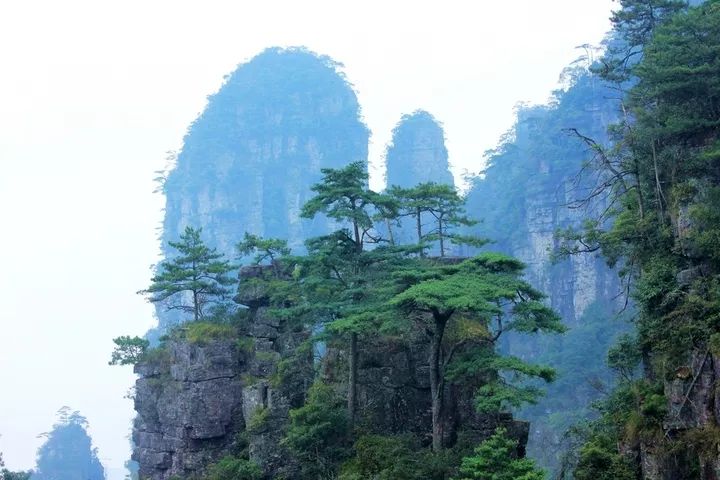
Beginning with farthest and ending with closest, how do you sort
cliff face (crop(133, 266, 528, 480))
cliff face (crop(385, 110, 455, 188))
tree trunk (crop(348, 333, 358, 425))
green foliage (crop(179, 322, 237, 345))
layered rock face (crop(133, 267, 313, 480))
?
cliff face (crop(385, 110, 455, 188)) < green foliage (crop(179, 322, 237, 345)) < layered rock face (crop(133, 267, 313, 480)) < cliff face (crop(133, 266, 528, 480)) < tree trunk (crop(348, 333, 358, 425))

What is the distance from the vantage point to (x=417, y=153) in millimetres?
73312

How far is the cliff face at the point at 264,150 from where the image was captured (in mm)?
73250

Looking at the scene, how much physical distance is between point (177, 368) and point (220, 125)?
184ft

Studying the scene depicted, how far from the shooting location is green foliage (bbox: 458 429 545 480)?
12.2 meters

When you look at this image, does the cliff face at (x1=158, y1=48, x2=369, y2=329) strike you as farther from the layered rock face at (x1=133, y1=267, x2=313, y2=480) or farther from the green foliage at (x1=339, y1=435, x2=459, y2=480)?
the green foliage at (x1=339, y1=435, x2=459, y2=480)

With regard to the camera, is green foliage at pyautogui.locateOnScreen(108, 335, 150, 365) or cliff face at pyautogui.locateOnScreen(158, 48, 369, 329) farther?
cliff face at pyautogui.locateOnScreen(158, 48, 369, 329)

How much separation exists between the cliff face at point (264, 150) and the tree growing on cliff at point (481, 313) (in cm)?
5624

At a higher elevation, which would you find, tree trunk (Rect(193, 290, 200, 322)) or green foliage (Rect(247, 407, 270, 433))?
tree trunk (Rect(193, 290, 200, 322))

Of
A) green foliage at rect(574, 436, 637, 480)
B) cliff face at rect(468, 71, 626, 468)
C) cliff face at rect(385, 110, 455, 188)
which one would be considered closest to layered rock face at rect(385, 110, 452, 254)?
cliff face at rect(385, 110, 455, 188)

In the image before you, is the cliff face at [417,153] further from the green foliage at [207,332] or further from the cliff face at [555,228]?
the green foliage at [207,332]

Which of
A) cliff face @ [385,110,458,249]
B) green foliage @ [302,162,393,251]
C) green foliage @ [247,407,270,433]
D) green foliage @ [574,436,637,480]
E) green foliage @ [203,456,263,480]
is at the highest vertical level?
cliff face @ [385,110,458,249]

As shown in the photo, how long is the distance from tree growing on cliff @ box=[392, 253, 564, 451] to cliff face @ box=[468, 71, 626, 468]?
84.6 feet

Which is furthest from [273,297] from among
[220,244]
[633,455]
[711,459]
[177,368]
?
[220,244]

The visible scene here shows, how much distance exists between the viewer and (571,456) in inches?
643
